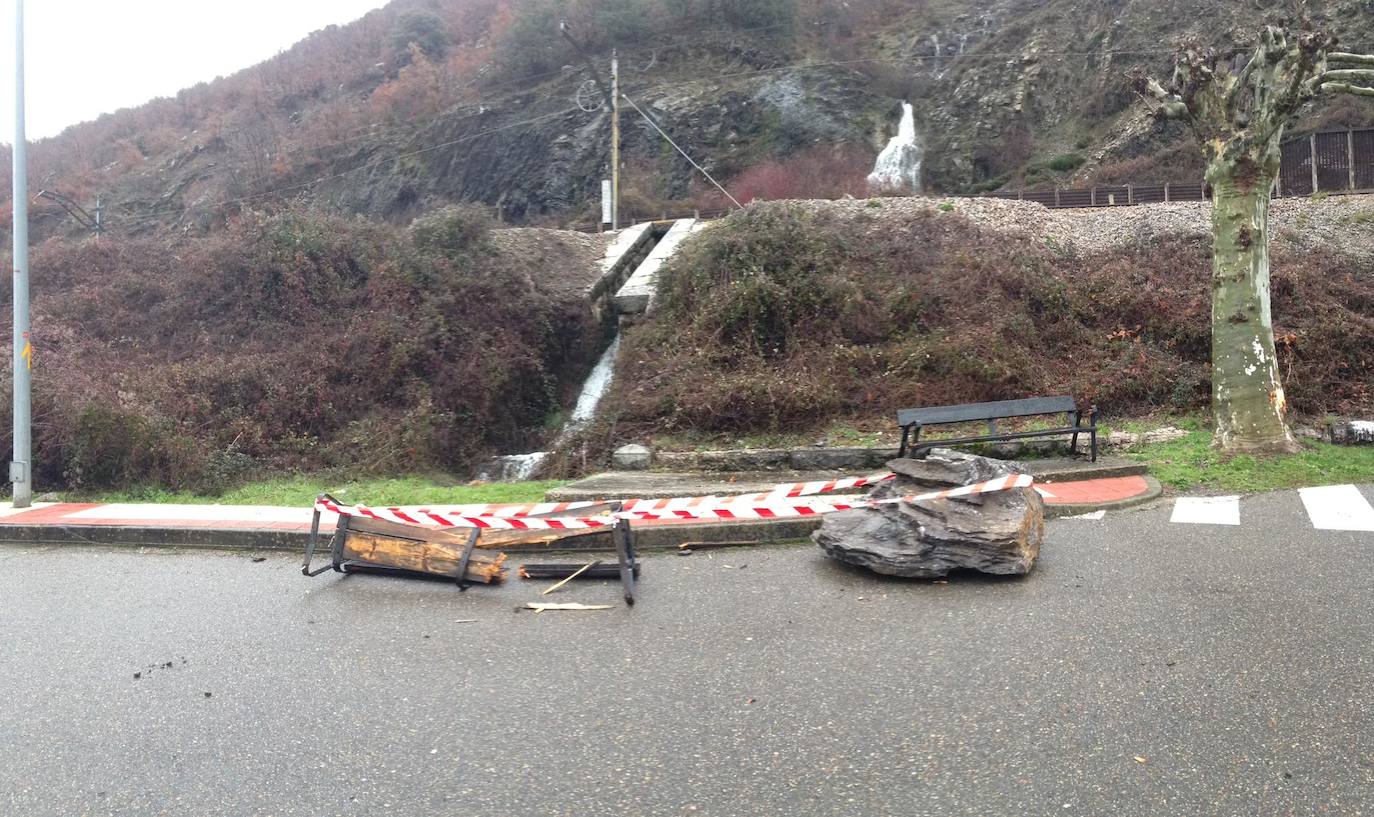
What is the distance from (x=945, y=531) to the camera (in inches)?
249

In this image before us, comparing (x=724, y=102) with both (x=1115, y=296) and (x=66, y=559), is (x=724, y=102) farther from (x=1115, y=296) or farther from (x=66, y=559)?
(x=66, y=559)

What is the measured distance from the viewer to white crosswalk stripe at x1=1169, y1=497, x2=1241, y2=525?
7.78m

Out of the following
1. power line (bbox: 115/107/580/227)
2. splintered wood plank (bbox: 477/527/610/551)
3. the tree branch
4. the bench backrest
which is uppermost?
power line (bbox: 115/107/580/227)

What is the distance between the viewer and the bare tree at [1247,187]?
10.4m

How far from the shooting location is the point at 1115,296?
15.1 meters

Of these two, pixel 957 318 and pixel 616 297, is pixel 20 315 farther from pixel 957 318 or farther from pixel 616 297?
pixel 957 318

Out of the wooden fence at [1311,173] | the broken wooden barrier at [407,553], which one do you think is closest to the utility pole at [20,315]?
the broken wooden barrier at [407,553]

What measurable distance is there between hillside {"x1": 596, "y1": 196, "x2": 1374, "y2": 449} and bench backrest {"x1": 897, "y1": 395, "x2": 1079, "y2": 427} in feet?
8.05

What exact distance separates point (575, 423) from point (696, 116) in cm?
3574

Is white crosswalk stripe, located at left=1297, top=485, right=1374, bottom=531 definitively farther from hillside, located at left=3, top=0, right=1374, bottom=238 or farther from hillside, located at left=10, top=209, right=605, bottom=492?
hillside, located at left=3, top=0, right=1374, bottom=238

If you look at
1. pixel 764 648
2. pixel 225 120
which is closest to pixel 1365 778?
pixel 764 648

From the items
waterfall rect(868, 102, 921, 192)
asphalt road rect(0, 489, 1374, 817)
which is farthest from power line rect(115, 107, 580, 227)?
asphalt road rect(0, 489, 1374, 817)

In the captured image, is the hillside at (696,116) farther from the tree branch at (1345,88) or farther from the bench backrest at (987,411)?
the bench backrest at (987,411)

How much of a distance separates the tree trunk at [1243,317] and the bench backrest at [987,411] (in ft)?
7.02
